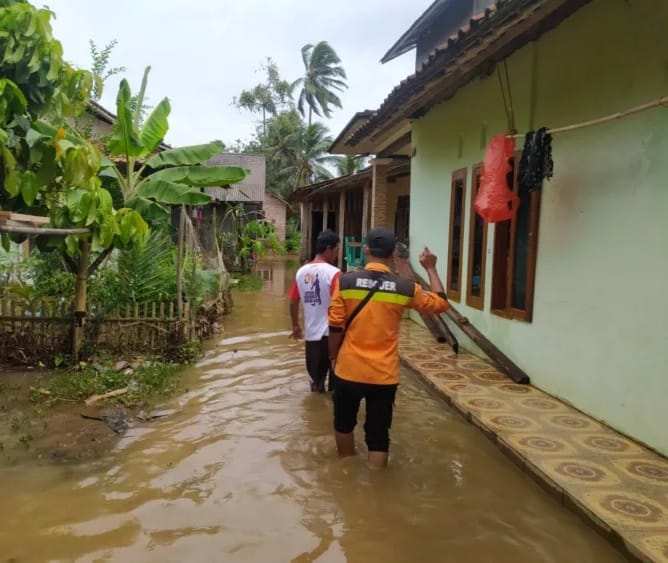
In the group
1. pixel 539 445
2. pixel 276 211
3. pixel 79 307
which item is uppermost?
pixel 276 211

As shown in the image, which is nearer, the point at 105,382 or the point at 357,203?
the point at 105,382

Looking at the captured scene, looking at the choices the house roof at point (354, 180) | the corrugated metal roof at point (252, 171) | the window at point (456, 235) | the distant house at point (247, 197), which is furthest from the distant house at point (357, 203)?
the window at point (456, 235)

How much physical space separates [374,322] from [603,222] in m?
2.60

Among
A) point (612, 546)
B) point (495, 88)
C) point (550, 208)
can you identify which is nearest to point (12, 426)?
point (612, 546)

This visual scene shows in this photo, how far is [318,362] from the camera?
607cm

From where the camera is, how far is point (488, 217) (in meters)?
6.11

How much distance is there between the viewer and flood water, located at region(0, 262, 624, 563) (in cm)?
327

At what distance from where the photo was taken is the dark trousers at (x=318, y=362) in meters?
5.89

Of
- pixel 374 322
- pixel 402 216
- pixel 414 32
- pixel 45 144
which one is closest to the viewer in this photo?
pixel 374 322

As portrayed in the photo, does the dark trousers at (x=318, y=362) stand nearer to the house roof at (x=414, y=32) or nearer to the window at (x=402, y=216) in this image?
the house roof at (x=414, y=32)

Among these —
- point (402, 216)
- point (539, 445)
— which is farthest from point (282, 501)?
point (402, 216)

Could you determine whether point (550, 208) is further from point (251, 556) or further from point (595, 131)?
Answer: point (251, 556)

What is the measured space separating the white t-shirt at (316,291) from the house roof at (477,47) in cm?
265

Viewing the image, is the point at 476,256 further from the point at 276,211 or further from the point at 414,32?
the point at 276,211
